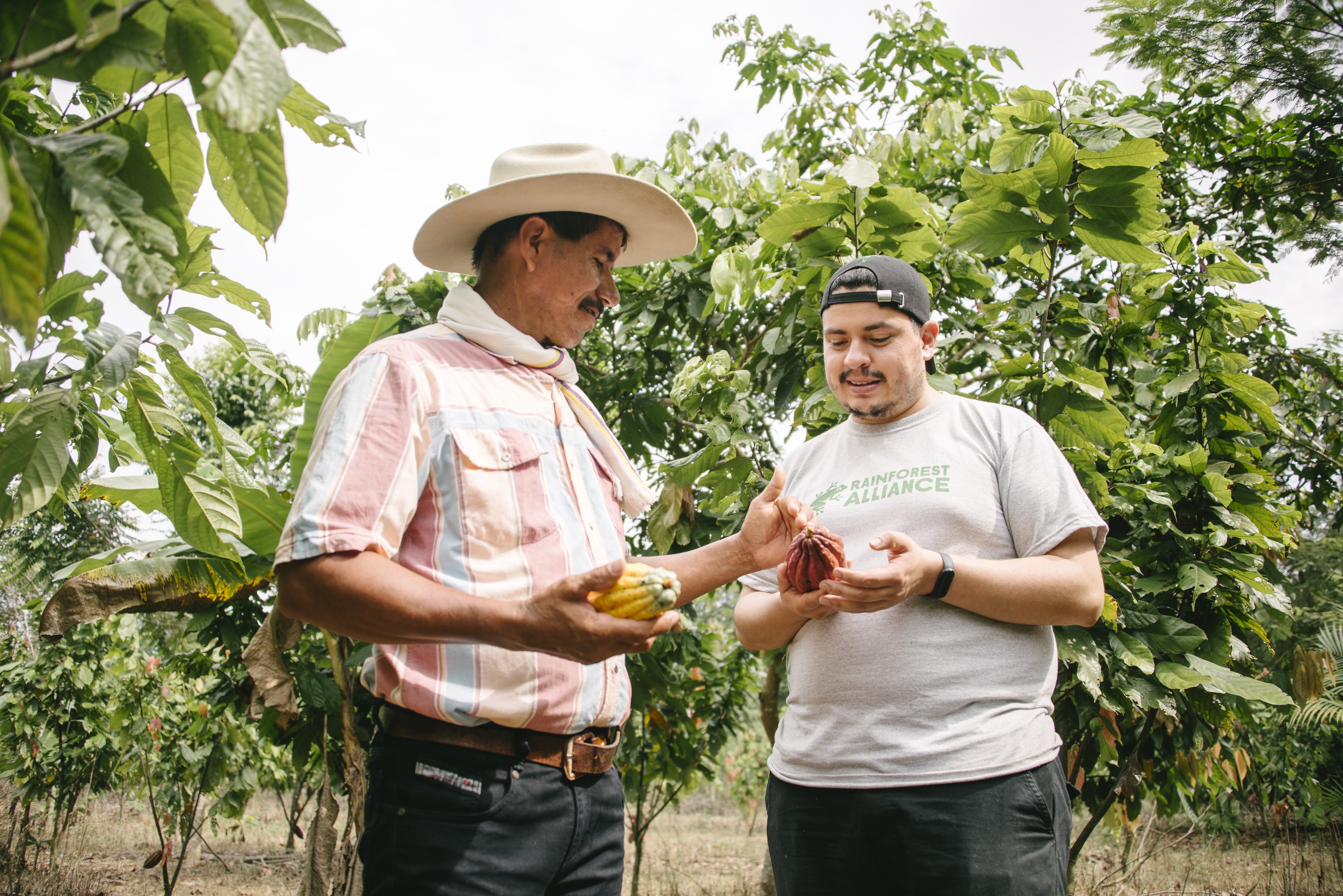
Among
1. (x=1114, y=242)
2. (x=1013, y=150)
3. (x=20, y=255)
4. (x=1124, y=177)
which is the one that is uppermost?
(x=1013, y=150)

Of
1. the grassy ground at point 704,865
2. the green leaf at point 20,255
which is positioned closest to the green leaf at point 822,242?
the green leaf at point 20,255

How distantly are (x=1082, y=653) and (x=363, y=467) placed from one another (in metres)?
1.84

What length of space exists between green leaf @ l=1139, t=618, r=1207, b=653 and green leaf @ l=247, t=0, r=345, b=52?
243 centimetres

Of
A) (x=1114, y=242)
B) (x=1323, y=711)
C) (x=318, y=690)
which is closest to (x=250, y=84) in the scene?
(x=1114, y=242)

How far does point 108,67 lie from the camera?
856 mm

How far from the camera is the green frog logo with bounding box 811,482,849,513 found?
174 cm

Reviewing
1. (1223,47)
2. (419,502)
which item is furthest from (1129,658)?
(1223,47)

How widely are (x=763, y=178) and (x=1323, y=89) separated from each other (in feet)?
7.59

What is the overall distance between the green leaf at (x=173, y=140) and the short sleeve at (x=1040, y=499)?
4.46 feet

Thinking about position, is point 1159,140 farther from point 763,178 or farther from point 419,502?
point 419,502

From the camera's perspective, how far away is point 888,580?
1396 mm

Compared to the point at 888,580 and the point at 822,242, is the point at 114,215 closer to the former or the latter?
the point at 888,580

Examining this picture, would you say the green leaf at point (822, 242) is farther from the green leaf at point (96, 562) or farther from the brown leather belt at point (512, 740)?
the green leaf at point (96, 562)

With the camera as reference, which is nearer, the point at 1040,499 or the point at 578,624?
the point at 578,624
